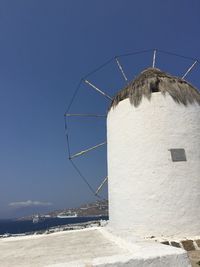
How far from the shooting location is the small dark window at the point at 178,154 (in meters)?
7.39

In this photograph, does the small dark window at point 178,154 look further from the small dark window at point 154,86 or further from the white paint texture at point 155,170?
the small dark window at point 154,86

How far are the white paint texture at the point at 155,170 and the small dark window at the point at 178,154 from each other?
8 centimetres

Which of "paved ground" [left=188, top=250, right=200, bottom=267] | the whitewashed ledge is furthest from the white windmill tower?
the whitewashed ledge

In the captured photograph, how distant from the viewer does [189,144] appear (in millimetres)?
7590

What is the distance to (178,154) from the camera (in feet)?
24.4

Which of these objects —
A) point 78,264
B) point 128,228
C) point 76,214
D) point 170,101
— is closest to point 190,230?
point 128,228

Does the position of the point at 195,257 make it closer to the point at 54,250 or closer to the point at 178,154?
the point at 178,154

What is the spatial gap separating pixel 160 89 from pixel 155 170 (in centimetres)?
206

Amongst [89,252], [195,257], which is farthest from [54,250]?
[195,257]

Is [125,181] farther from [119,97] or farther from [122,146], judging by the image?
[119,97]

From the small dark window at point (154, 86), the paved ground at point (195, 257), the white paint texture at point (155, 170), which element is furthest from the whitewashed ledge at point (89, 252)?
the small dark window at point (154, 86)

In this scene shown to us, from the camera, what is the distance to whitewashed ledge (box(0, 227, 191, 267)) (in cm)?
402

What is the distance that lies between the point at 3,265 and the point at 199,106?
5.86 m

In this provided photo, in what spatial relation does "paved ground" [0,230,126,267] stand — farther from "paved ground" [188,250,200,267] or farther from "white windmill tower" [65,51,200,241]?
"paved ground" [188,250,200,267]
